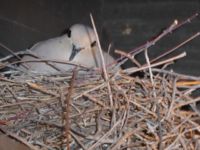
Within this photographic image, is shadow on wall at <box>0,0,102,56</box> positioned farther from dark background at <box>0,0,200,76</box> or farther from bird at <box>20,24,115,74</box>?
bird at <box>20,24,115,74</box>

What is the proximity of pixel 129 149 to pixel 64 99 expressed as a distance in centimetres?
22

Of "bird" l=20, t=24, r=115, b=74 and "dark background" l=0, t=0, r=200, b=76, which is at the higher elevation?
"dark background" l=0, t=0, r=200, b=76

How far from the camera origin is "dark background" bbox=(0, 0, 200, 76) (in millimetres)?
2426

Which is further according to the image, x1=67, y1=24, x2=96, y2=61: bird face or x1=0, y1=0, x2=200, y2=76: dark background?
x1=0, y1=0, x2=200, y2=76: dark background

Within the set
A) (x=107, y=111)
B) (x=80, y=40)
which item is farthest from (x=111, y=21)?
(x=107, y=111)

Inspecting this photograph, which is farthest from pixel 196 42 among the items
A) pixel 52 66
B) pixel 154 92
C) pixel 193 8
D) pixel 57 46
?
pixel 154 92

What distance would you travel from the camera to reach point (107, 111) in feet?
5.13

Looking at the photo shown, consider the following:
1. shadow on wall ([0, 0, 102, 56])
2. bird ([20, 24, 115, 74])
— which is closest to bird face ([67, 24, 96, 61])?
bird ([20, 24, 115, 74])

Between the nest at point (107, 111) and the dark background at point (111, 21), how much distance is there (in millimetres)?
737

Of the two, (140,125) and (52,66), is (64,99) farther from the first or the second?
(52,66)

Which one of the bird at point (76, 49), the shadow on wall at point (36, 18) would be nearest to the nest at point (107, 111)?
the bird at point (76, 49)

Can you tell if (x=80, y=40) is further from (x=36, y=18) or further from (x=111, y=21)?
(x=111, y=21)

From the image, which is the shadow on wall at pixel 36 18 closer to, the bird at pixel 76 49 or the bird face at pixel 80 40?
the bird at pixel 76 49

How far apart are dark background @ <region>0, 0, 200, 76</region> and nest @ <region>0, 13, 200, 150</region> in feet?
2.42
